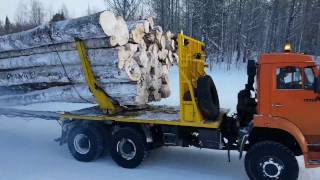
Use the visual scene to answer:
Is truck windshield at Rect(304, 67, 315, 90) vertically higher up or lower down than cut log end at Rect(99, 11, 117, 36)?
lower down

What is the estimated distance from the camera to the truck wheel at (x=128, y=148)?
308 inches

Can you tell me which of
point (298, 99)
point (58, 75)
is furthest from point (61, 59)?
point (298, 99)

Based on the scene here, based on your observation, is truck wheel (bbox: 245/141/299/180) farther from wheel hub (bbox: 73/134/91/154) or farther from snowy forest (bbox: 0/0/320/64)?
snowy forest (bbox: 0/0/320/64)

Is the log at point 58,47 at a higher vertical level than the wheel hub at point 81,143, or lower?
higher

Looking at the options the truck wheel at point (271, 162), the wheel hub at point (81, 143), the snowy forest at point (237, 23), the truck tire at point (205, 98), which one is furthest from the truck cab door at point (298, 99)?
the snowy forest at point (237, 23)

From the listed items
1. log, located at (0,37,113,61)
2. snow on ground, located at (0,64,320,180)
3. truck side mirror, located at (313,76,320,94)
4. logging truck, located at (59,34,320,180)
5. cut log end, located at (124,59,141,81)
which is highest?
log, located at (0,37,113,61)

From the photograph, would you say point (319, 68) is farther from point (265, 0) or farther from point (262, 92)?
point (265, 0)

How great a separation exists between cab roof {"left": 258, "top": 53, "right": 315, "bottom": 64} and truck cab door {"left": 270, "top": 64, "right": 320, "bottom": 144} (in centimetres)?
9

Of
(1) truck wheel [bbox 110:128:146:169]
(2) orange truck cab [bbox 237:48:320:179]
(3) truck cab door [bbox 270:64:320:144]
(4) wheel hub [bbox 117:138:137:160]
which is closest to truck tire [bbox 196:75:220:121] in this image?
(2) orange truck cab [bbox 237:48:320:179]

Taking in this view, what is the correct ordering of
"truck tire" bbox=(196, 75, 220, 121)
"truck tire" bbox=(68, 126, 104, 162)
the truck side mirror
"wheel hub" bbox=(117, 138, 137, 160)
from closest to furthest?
the truck side mirror → "truck tire" bbox=(196, 75, 220, 121) → "wheel hub" bbox=(117, 138, 137, 160) → "truck tire" bbox=(68, 126, 104, 162)

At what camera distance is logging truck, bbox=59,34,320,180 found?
652cm

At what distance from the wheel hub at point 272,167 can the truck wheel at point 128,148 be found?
2.36 m

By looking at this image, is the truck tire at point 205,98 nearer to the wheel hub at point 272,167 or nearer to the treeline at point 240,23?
the wheel hub at point 272,167

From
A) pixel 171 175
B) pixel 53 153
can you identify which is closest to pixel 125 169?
pixel 171 175
